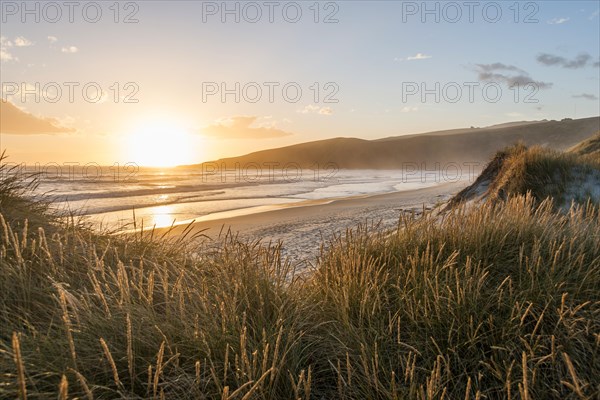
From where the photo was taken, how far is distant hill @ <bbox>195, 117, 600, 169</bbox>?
94.6 meters

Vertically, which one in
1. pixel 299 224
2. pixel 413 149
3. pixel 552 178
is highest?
pixel 413 149

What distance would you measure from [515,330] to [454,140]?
11755cm

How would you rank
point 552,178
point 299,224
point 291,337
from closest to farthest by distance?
point 291,337 < point 552,178 < point 299,224

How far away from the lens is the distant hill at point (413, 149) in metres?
94.6

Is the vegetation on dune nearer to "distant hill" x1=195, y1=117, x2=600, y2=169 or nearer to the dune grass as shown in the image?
the dune grass

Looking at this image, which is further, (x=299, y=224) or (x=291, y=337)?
(x=299, y=224)

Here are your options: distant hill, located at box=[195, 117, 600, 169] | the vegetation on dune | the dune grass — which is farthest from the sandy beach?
distant hill, located at box=[195, 117, 600, 169]

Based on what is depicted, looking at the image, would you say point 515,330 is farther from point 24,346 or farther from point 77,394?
point 24,346

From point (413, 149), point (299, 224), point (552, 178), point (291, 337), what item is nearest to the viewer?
point (291, 337)

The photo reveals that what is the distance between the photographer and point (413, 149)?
10888 centimetres

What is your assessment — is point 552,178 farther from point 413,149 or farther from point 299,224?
point 413,149

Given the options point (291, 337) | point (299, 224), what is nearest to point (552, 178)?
point (299, 224)

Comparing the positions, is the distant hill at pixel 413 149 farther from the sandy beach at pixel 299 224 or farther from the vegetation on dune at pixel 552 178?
the vegetation on dune at pixel 552 178

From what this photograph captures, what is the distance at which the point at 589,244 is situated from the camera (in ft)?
13.3
